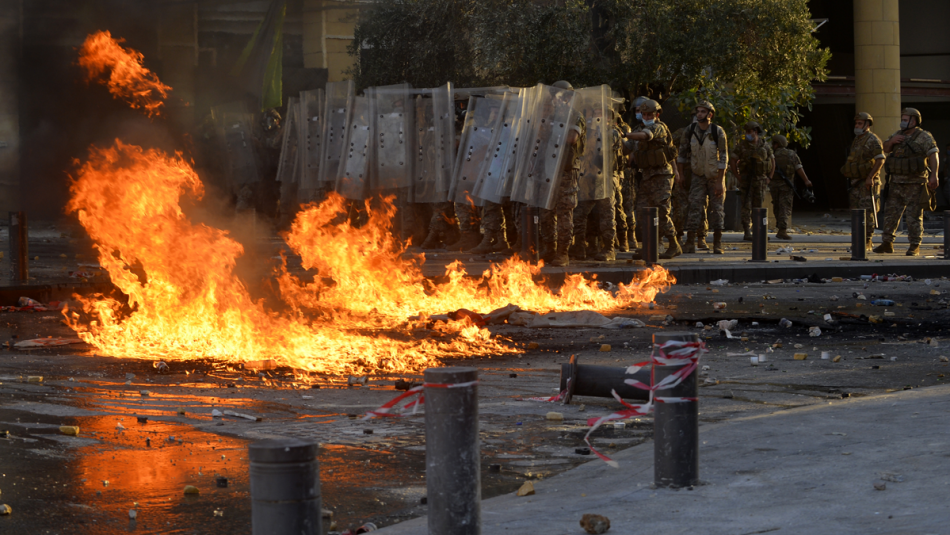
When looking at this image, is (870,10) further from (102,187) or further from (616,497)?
(616,497)

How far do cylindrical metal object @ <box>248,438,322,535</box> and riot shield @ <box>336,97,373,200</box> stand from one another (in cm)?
1473

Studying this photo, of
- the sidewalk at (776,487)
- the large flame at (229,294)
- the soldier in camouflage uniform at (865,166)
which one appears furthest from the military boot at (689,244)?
the sidewalk at (776,487)

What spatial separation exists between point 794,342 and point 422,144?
31.4ft

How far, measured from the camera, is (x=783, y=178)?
1911cm

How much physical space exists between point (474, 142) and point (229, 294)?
7687mm

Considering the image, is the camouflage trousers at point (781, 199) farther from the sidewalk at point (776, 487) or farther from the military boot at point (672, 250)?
the sidewalk at point (776, 487)

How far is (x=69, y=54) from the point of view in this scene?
8.06 m

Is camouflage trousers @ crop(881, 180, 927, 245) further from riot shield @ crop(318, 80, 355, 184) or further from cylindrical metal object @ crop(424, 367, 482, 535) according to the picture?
cylindrical metal object @ crop(424, 367, 482, 535)

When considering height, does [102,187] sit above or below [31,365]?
above

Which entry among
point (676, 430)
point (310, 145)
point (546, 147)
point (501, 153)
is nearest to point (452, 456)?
point (676, 430)

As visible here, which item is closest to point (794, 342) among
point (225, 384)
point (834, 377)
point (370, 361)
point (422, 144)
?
point (834, 377)

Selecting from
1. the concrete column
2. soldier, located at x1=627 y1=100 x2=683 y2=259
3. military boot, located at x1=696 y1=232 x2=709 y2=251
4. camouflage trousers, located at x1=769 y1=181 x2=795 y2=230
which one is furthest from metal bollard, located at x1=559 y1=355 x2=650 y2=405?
the concrete column

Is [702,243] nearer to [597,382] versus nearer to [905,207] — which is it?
[905,207]

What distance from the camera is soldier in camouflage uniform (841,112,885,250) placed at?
54.6 feet
